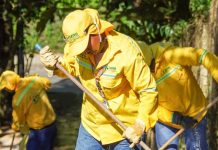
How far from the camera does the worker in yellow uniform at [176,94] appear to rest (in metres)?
4.65

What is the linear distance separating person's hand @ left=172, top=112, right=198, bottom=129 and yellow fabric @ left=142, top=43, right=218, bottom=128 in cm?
3

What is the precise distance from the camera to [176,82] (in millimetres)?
4863

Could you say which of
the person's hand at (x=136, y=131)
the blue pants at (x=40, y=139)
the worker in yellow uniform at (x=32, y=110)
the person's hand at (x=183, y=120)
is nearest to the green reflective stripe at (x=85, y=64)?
the person's hand at (x=136, y=131)

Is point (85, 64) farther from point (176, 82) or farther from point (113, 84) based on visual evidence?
point (176, 82)

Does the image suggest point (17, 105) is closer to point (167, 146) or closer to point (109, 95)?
point (167, 146)

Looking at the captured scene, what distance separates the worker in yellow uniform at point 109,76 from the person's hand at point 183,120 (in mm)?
942

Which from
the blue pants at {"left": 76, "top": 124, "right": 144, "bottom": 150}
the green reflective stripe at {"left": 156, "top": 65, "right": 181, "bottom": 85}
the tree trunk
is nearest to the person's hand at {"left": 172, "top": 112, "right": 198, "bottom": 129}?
the green reflective stripe at {"left": 156, "top": 65, "right": 181, "bottom": 85}

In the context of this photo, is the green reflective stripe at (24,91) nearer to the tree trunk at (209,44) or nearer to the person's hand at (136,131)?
the tree trunk at (209,44)

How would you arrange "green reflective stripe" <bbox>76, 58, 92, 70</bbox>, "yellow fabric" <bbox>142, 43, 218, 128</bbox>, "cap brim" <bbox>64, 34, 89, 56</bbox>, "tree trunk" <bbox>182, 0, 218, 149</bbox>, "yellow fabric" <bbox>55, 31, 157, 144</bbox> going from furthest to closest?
"tree trunk" <bbox>182, 0, 218, 149</bbox> → "yellow fabric" <bbox>142, 43, 218, 128</bbox> → "green reflective stripe" <bbox>76, 58, 92, 70</bbox> → "yellow fabric" <bbox>55, 31, 157, 144</bbox> → "cap brim" <bbox>64, 34, 89, 56</bbox>

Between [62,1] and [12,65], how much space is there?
1696 millimetres

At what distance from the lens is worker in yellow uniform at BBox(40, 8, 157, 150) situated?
3889mm

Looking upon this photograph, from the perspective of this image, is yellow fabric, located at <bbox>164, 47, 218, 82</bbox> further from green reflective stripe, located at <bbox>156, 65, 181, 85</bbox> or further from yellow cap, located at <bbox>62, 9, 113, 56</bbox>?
yellow cap, located at <bbox>62, 9, 113, 56</bbox>

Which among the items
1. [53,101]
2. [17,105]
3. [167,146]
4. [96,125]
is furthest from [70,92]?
[96,125]

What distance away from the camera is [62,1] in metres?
7.86
